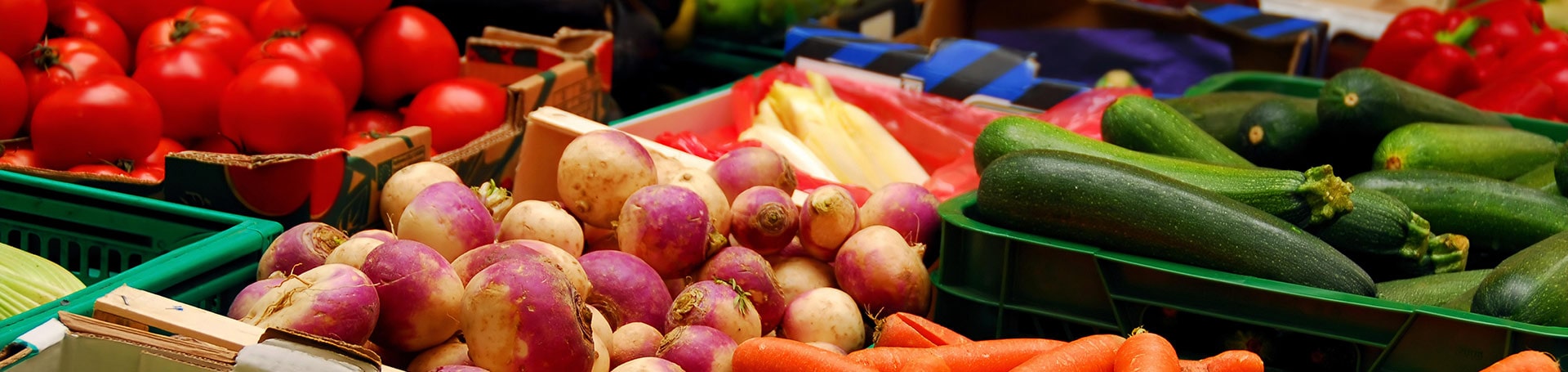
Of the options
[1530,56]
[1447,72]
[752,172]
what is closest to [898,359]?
[752,172]

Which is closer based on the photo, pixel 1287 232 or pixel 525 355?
pixel 525 355

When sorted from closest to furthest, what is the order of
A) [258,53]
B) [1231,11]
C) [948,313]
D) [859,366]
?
1. [859,366]
2. [948,313]
3. [258,53]
4. [1231,11]

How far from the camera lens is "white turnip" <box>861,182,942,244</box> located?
1638 mm

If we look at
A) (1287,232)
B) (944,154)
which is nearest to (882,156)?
(944,154)

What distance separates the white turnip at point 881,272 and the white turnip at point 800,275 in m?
0.04

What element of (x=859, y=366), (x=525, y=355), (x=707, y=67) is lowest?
(x=707, y=67)

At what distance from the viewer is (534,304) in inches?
42.4

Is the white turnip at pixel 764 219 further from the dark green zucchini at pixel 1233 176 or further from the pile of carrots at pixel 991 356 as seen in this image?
the dark green zucchini at pixel 1233 176

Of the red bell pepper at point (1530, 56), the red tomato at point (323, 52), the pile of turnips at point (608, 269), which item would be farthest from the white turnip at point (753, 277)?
the red bell pepper at point (1530, 56)

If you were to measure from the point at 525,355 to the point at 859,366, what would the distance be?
393mm

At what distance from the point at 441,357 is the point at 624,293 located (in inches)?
9.8

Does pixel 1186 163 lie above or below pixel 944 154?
above

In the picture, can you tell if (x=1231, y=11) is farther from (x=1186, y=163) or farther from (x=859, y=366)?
(x=859, y=366)

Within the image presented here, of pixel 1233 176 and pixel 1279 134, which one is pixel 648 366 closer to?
pixel 1233 176
